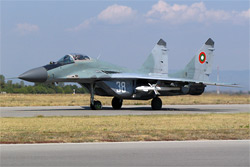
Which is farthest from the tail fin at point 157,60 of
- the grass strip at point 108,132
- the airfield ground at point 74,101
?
the grass strip at point 108,132

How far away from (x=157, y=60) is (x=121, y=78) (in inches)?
199

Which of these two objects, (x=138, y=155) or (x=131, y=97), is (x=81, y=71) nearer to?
(x=131, y=97)

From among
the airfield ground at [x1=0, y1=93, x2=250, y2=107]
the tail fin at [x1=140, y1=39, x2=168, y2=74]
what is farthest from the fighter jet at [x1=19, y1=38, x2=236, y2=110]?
the airfield ground at [x1=0, y1=93, x2=250, y2=107]

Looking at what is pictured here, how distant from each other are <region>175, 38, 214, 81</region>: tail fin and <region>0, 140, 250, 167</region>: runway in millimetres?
16975

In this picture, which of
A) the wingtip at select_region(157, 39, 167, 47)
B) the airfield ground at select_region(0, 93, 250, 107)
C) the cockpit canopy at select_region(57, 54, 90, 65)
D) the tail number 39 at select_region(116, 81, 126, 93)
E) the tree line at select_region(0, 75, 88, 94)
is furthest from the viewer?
the tree line at select_region(0, 75, 88, 94)

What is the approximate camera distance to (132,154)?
8.89m

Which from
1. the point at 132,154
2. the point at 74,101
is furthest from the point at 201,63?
the point at 132,154

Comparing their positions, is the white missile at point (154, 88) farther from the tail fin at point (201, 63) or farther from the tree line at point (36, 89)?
the tree line at point (36, 89)

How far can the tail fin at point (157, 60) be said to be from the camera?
29.1 m

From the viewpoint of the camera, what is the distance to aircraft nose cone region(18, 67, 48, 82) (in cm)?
2219

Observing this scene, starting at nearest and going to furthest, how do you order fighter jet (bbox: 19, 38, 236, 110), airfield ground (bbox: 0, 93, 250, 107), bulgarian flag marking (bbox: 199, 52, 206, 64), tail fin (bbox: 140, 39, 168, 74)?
fighter jet (bbox: 19, 38, 236, 110)
bulgarian flag marking (bbox: 199, 52, 206, 64)
tail fin (bbox: 140, 39, 168, 74)
airfield ground (bbox: 0, 93, 250, 107)

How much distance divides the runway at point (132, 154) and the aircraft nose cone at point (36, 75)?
12.4 meters

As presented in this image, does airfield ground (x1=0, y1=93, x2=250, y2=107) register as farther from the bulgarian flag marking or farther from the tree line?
the tree line

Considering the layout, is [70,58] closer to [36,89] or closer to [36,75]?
[36,75]
